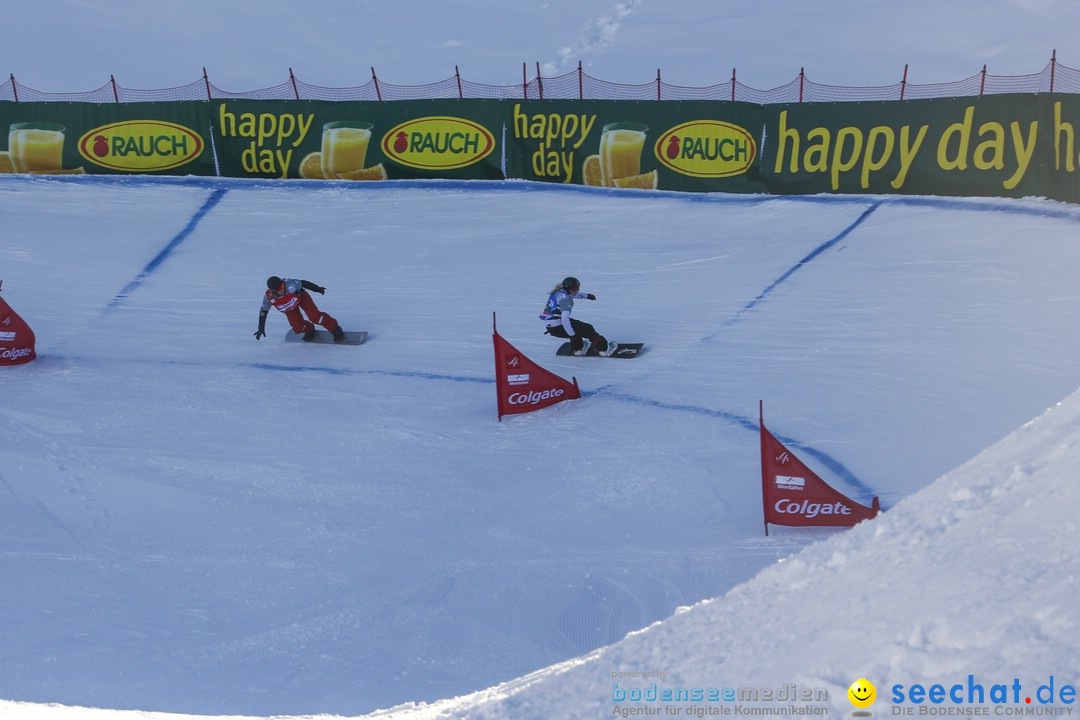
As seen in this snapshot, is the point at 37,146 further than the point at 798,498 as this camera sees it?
Yes

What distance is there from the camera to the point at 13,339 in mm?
12789

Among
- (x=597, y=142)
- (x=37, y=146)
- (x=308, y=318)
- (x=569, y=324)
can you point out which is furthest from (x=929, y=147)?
(x=37, y=146)

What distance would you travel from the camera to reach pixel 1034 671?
4.04 m

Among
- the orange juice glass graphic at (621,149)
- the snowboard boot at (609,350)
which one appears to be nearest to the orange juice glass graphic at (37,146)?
the orange juice glass graphic at (621,149)

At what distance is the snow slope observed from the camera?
5.48m

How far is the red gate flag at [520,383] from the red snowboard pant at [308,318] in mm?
3041

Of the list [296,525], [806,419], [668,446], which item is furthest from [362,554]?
[806,419]

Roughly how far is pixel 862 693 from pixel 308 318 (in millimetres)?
10119

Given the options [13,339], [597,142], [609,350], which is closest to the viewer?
[609,350]

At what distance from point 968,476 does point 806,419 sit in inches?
165

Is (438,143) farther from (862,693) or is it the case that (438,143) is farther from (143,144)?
(862,693)

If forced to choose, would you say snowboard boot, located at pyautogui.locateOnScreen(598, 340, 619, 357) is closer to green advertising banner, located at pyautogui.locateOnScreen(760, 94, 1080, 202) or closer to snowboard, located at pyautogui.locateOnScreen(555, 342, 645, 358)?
snowboard, located at pyautogui.locateOnScreen(555, 342, 645, 358)

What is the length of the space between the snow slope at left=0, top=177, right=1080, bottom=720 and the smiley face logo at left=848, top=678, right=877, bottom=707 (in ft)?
0.29

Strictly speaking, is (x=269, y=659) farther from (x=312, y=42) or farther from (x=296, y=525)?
(x=312, y=42)
